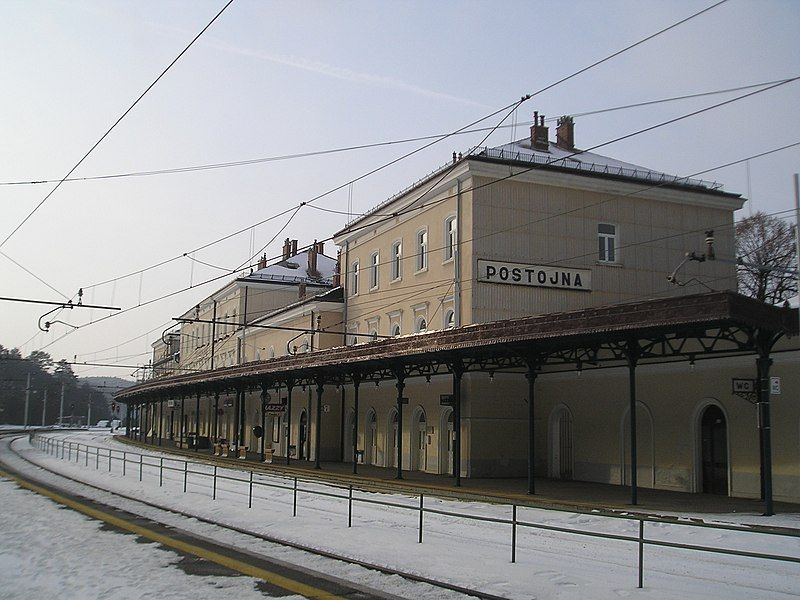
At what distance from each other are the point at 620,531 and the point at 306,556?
214 inches

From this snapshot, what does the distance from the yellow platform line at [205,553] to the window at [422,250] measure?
1554cm

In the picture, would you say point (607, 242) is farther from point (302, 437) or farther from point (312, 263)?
point (312, 263)

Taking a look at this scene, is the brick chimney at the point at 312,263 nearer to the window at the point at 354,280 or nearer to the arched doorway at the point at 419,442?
the window at the point at 354,280

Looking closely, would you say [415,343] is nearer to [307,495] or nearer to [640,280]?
[307,495]

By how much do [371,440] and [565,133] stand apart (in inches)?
595

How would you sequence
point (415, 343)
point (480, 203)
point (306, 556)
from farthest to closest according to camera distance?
point (480, 203), point (415, 343), point (306, 556)

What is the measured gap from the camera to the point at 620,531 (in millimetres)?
13688

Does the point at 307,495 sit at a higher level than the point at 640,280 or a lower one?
lower

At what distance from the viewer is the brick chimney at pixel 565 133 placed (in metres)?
33.4

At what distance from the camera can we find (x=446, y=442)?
91.9 ft

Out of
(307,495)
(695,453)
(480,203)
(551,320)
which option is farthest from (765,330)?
(480,203)

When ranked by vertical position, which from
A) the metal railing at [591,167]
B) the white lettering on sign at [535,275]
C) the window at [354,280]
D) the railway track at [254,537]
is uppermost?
the metal railing at [591,167]

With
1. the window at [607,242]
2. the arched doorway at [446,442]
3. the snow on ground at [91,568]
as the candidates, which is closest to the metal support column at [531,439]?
the arched doorway at [446,442]

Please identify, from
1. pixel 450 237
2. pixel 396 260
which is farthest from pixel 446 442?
pixel 396 260
